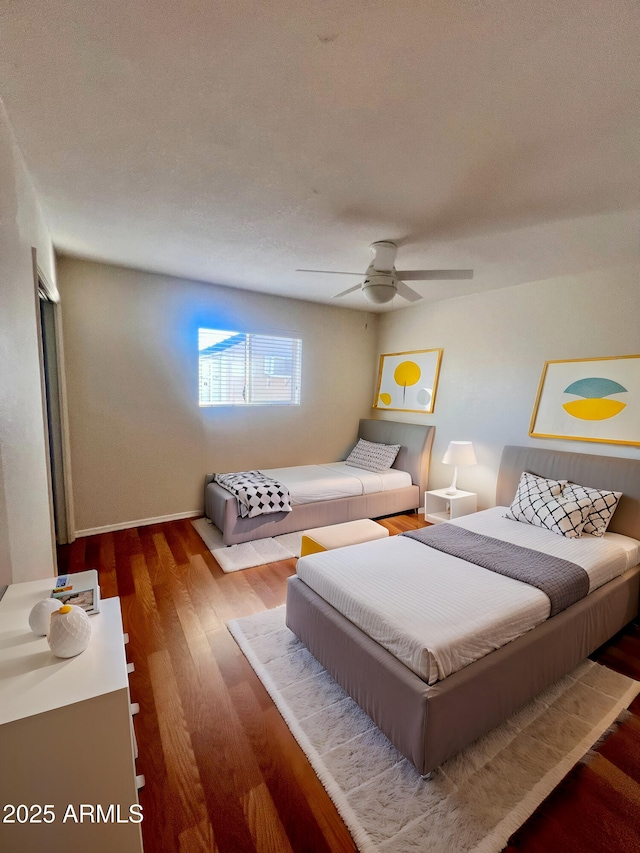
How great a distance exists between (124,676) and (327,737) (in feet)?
3.42

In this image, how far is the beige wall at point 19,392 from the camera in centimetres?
131

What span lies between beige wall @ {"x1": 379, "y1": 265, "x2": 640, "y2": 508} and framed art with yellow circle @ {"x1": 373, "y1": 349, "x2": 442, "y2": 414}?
0.10 metres

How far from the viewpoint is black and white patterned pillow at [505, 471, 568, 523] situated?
2.74 metres

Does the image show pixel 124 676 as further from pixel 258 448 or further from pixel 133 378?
pixel 258 448

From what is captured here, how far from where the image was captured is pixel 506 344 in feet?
11.4

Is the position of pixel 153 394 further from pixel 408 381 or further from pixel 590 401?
pixel 590 401

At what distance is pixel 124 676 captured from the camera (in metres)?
0.93

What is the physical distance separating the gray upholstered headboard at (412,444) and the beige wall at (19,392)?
3.51 m

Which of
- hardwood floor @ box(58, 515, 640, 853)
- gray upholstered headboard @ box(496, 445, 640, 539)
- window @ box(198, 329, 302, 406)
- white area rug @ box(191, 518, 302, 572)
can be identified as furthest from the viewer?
window @ box(198, 329, 302, 406)

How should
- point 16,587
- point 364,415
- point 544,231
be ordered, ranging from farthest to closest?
point 364,415 → point 544,231 → point 16,587

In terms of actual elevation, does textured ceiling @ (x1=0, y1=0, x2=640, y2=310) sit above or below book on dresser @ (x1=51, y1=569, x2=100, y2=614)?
above

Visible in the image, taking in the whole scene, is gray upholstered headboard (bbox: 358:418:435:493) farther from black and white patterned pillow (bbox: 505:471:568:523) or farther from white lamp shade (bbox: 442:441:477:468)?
black and white patterned pillow (bbox: 505:471:568:523)

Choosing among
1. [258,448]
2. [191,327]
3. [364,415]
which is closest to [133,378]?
[191,327]

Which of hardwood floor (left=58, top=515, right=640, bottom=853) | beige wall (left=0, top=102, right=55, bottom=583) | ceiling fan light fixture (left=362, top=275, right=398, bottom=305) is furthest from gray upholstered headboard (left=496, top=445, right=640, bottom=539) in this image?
beige wall (left=0, top=102, right=55, bottom=583)
